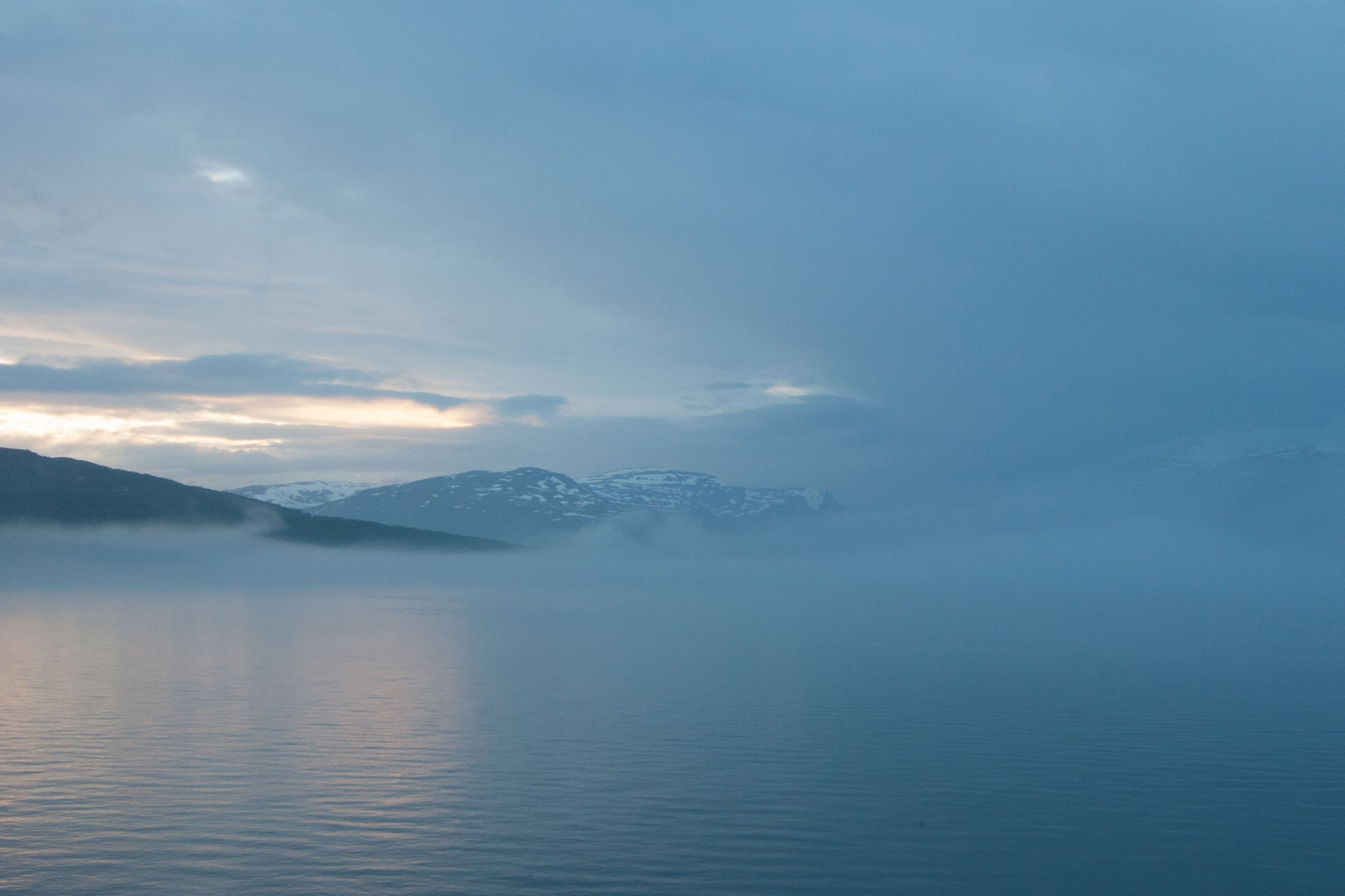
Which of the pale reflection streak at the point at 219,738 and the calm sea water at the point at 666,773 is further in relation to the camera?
the pale reflection streak at the point at 219,738

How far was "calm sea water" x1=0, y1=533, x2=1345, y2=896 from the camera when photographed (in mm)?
35188

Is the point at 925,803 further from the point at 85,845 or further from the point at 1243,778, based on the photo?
the point at 85,845

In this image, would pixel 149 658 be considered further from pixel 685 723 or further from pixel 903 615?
pixel 903 615

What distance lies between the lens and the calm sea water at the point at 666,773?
35.2 m

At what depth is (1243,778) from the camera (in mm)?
48688

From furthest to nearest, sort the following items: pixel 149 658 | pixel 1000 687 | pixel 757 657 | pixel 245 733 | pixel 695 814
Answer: pixel 757 657 → pixel 149 658 → pixel 1000 687 → pixel 245 733 → pixel 695 814

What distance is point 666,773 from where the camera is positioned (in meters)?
49.1

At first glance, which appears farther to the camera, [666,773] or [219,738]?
[219,738]

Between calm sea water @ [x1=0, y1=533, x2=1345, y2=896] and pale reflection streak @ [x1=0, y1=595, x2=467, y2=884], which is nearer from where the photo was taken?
calm sea water @ [x1=0, y1=533, x2=1345, y2=896]

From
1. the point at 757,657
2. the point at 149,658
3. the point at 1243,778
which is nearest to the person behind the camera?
the point at 1243,778

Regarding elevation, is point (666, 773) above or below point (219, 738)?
above

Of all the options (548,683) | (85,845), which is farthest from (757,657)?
(85,845)

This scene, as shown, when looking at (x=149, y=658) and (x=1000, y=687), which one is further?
(x=149, y=658)

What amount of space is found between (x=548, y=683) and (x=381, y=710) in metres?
17.3
